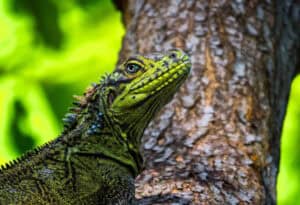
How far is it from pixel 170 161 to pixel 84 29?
12.4 feet

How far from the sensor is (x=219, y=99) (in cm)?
573

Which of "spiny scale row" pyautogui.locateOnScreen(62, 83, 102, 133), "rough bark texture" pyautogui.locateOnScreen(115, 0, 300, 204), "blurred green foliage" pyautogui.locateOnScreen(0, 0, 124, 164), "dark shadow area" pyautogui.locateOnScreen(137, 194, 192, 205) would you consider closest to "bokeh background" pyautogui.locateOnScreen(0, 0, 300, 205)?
"blurred green foliage" pyautogui.locateOnScreen(0, 0, 124, 164)

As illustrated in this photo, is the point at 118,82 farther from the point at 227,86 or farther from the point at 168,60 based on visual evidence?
the point at 227,86

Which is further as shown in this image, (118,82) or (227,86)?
(227,86)

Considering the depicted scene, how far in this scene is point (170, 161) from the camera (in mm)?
5363

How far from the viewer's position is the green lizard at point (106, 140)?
16.1ft

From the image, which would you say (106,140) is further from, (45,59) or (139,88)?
(45,59)

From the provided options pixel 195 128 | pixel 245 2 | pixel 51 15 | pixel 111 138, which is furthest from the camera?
pixel 51 15

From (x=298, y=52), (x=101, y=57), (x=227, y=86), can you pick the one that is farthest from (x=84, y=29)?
(x=227, y=86)

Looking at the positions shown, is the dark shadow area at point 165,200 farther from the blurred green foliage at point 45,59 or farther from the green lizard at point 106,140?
the blurred green foliage at point 45,59

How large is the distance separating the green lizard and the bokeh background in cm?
273

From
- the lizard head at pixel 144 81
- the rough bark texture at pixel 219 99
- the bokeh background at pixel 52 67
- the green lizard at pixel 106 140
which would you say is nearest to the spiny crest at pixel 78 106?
the green lizard at pixel 106 140

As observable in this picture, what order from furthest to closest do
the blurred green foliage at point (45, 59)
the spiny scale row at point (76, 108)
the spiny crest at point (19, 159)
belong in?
the blurred green foliage at point (45, 59), the spiny scale row at point (76, 108), the spiny crest at point (19, 159)

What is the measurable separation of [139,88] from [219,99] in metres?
0.70
